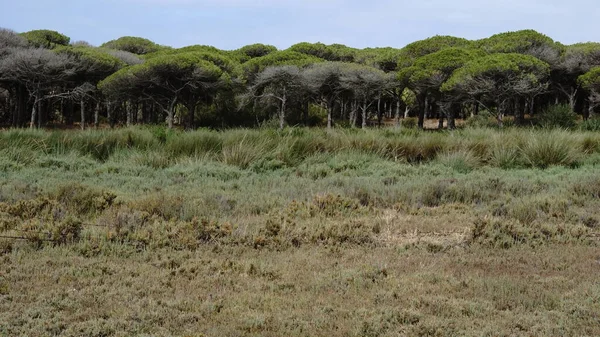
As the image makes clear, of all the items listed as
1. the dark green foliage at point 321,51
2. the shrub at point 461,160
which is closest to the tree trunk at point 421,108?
the dark green foliage at point 321,51

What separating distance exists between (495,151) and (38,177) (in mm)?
8728

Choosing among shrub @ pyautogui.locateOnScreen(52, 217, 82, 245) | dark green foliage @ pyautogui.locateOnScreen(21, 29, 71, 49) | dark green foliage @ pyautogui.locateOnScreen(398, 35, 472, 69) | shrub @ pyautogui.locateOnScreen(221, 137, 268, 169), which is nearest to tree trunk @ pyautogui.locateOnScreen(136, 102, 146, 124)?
dark green foliage @ pyautogui.locateOnScreen(21, 29, 71, 49)

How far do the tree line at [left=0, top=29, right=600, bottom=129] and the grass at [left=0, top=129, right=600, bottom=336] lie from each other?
23740 mm

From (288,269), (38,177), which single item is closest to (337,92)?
(38,177)

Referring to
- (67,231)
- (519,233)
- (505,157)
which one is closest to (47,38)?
(505,157)

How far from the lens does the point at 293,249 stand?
Answer: 502cm

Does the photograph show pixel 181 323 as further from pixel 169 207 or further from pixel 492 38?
pixel 492 38

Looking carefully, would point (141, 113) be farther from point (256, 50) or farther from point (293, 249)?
point (293, 249)

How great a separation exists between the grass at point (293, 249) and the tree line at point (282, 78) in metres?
23.7

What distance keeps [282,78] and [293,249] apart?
32.4 meters

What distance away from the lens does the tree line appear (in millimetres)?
31641

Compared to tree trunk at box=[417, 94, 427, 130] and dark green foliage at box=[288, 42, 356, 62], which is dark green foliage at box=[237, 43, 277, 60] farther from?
tree trunk at box=[417, 94, 427, 130]

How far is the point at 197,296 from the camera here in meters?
3.74

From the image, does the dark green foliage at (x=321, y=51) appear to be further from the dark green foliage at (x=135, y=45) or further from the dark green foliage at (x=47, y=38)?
the dark green foliage at (x=47, y=38)
